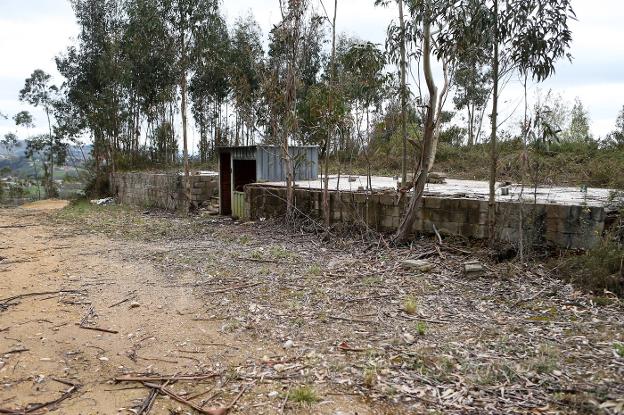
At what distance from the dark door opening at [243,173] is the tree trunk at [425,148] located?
6.49 metres

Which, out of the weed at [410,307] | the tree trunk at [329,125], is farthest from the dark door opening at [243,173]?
the weed at [410,307]

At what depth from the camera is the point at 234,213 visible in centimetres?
1313

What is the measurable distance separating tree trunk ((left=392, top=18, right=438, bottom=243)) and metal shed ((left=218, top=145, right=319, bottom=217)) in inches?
170

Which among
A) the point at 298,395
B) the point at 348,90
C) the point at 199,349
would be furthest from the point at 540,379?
the point at 348,90

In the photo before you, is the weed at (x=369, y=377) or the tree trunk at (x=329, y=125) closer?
the weed at (x=369, y=377)

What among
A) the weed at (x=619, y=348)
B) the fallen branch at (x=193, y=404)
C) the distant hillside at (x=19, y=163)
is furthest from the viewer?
the distant hillside at (x=19, y=163)

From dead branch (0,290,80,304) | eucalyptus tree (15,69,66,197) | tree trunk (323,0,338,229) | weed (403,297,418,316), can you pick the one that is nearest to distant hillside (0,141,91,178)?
eucalyptus tree (15,69,66,197)

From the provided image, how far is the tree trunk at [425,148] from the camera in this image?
752cm

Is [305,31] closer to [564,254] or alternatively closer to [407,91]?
[407,91]

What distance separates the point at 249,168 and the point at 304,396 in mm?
10905

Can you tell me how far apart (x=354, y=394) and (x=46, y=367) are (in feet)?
8.50

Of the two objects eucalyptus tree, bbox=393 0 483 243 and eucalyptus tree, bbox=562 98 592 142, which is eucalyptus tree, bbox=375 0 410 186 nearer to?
eucalyptus tree, bbox=393 0 483 243

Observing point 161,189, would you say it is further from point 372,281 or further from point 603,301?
point 603,301

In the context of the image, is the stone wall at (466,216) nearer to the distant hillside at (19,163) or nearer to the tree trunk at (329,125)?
the tree trunk at (329,125)
